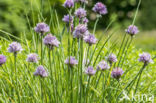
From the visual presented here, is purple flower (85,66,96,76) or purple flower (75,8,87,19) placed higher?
purple flower (75,8,87,19)

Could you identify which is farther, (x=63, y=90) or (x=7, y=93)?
(x=7, y=93)

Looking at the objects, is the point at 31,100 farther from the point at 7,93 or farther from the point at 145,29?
the point at 145,29

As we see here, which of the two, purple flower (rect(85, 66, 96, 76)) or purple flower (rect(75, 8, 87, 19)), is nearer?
purple flower (rect(85, 66, 96, 76))

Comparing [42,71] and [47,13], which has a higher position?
[47,13]

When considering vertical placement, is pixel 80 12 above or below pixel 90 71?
above

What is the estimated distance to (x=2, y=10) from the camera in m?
7.12

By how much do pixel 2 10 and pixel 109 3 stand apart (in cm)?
786

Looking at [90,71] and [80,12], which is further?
[80,12]

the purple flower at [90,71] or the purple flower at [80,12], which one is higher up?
the purple flower at [80,12]

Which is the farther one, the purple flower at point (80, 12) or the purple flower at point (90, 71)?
the purple flower at point (80, 12)

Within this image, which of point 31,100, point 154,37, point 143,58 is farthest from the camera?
point 154,37

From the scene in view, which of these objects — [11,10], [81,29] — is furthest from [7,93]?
[11,10]

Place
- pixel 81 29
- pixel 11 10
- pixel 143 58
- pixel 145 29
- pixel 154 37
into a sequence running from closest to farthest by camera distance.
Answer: pixel 81 29, pixel 143 58, pixel 11 10, pixel 154 37, pixel 145 29

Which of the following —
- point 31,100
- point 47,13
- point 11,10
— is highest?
point 47,13
